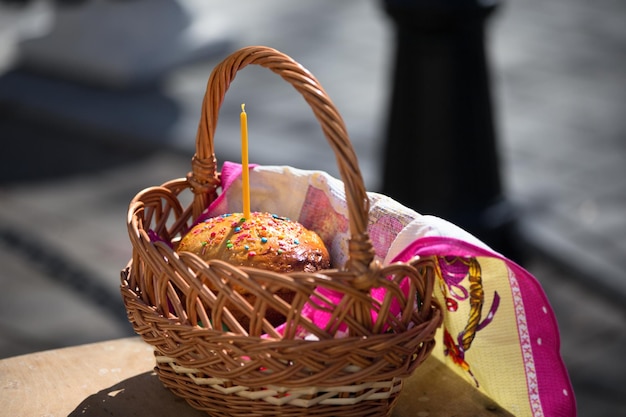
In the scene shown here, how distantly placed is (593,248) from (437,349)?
186 cm

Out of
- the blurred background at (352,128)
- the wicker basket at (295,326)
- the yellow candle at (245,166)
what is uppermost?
the yellow candle at (245,166)

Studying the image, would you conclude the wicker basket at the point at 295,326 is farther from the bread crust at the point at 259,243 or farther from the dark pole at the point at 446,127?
the dark pole at the point at 446,127

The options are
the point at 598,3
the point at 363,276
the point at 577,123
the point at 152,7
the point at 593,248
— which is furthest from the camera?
the point at 598,3

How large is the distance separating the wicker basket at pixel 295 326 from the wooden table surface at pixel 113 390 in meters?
0.13

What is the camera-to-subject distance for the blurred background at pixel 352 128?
273 centimetres

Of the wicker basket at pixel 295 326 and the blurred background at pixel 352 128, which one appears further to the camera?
the blurred background at pixel 352 128

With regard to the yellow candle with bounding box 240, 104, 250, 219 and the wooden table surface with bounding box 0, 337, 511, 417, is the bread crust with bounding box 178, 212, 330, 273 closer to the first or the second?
the yellow candle with bounding box 240, 104, 250, 219

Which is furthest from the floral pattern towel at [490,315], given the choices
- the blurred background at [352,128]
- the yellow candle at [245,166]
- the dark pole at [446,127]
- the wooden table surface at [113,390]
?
the dark pole at [446,127]

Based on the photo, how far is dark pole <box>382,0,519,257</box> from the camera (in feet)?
8.85

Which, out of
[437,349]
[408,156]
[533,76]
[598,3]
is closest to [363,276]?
[437,349]

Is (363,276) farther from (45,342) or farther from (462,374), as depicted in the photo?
(45,342)

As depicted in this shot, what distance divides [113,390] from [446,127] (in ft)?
5.37

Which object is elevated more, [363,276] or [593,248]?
[363,276]

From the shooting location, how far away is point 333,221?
1.44m
